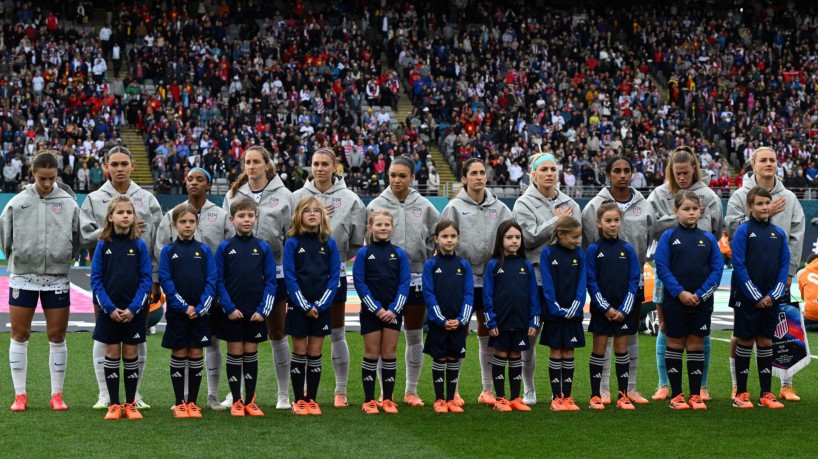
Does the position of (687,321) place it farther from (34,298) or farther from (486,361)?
(34,298)

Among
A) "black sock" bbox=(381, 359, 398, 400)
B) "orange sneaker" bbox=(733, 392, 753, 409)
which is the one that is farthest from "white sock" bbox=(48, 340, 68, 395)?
"orange sneaker" bbox=(733, 392, 753, 409)

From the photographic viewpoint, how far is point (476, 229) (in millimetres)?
8977

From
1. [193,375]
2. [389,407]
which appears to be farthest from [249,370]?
[389,407]

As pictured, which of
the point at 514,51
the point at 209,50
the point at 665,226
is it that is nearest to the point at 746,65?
the point at 514,51

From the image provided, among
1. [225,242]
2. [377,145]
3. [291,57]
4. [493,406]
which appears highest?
[291,57]

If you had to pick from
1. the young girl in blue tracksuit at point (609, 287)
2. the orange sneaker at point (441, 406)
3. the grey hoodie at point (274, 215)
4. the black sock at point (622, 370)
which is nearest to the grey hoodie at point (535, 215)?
the young girl in blue tracksuit at point (609, 287)

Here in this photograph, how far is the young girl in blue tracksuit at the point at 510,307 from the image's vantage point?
28.2ft

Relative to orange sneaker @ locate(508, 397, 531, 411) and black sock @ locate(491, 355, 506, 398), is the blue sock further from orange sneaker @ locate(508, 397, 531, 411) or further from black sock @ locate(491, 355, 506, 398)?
black sock @ locate(491, 355, 506, 398)

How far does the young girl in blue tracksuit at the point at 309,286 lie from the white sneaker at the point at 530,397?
5.68 ft

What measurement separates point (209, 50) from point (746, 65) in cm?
1839

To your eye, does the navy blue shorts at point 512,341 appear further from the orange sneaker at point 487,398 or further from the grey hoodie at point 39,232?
the grey hoodie at point 39,232

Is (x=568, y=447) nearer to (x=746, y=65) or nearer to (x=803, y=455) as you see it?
(x=803, y=455)

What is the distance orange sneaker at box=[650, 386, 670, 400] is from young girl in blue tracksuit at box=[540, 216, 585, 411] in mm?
900

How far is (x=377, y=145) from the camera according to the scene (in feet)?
100
